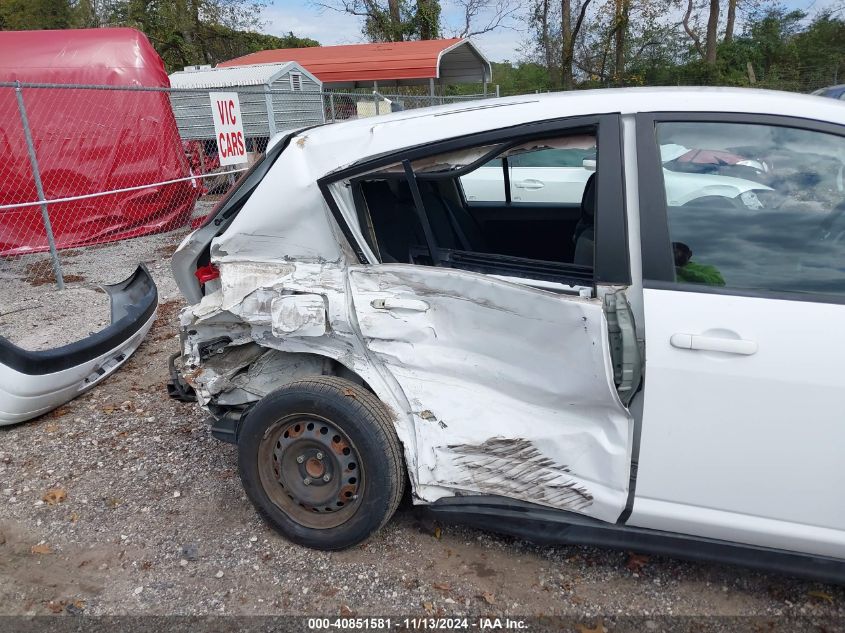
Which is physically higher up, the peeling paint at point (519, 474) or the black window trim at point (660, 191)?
the black window trim at point (660, 191)

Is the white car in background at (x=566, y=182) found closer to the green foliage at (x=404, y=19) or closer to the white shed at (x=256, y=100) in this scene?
the white shed at (x=256, y=100)

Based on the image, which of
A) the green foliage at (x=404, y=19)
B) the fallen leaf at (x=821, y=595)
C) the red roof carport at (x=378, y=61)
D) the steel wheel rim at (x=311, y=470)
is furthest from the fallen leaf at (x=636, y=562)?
the green foliage at (x=404, y=19)

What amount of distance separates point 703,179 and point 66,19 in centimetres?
3450

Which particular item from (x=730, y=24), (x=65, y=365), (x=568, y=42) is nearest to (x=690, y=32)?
(x=730, y=24)

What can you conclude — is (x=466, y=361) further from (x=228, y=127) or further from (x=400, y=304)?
(x=228, y=127)

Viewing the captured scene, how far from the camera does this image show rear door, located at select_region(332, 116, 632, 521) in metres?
2.26

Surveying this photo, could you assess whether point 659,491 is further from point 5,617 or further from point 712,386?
point 5,617

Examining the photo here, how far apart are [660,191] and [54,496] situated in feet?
10.5

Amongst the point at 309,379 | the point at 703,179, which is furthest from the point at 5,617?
the point at 703,179

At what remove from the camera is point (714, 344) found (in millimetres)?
2066

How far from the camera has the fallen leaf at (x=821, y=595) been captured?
7.94ft

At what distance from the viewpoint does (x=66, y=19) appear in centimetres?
2931

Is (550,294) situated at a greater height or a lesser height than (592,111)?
lesser

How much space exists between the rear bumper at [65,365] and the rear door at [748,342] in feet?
11.2
